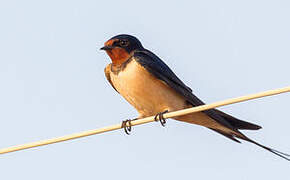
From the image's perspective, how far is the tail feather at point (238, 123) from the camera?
207 inches

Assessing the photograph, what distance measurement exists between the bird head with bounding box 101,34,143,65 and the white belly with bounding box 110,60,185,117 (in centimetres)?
13

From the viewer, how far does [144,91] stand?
5.37 metres

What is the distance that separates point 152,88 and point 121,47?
480mm

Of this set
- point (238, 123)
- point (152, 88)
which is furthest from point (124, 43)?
point (238, 123)

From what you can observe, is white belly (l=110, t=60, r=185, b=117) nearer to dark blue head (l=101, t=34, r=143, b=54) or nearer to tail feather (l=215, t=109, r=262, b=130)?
dark blue head (l=101, t=34, r=143, b=54)

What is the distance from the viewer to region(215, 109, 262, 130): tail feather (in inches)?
207

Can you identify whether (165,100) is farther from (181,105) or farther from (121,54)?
(121,54)

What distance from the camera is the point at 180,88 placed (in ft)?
18.1

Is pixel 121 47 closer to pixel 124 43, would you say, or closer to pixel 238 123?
pixel 124 43

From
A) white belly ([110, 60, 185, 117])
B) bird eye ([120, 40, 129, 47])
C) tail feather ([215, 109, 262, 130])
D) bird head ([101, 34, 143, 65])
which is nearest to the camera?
tail feather ([215, 109, 262, 130])

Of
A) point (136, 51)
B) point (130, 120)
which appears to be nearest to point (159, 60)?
point (136, 51)

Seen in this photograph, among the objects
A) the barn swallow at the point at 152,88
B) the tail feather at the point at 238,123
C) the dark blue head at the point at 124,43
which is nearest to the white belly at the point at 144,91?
the barn swallow at the point at 152,88

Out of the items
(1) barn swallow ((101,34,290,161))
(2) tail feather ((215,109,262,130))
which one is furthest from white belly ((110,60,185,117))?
(2) tail feather ((215,109,262,130))

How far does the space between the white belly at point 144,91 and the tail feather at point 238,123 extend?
1.26 ft
